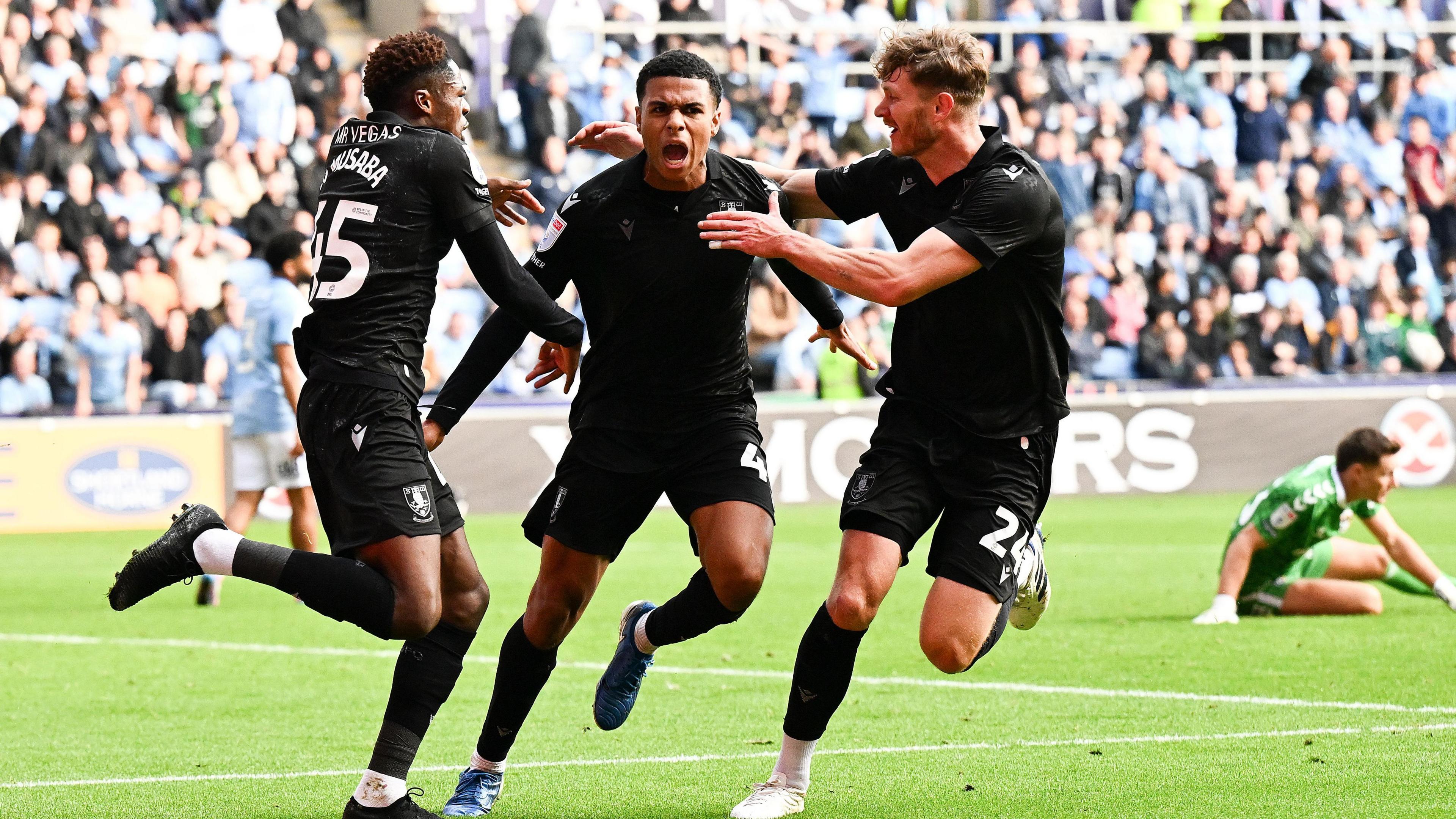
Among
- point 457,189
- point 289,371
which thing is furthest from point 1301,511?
point 457,189

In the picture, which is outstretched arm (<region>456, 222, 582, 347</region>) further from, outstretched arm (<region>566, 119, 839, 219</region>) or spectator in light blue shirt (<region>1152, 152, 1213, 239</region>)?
spectator in light blue shirt (<region>1152, 152, 1213, 239</region>)

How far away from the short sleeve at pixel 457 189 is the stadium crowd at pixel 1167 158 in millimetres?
13560

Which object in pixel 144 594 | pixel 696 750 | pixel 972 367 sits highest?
pixel 972 367

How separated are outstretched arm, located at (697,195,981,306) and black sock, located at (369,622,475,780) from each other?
1.51 meters

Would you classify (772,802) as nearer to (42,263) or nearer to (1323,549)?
(1323,549)

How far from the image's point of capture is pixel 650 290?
622cm

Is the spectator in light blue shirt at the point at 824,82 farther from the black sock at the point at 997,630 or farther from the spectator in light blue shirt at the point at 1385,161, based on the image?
the black sock at the point at 997,630

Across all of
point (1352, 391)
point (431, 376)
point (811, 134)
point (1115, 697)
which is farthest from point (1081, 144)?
point (1115, 697)

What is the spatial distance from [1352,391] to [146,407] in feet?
39.9

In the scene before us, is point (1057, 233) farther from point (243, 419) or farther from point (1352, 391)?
point (1352, 391)

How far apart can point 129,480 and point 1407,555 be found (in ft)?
36.0

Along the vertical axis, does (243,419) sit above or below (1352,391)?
above

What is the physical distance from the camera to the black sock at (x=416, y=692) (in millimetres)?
5578

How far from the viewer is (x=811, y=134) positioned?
71.1 feet
